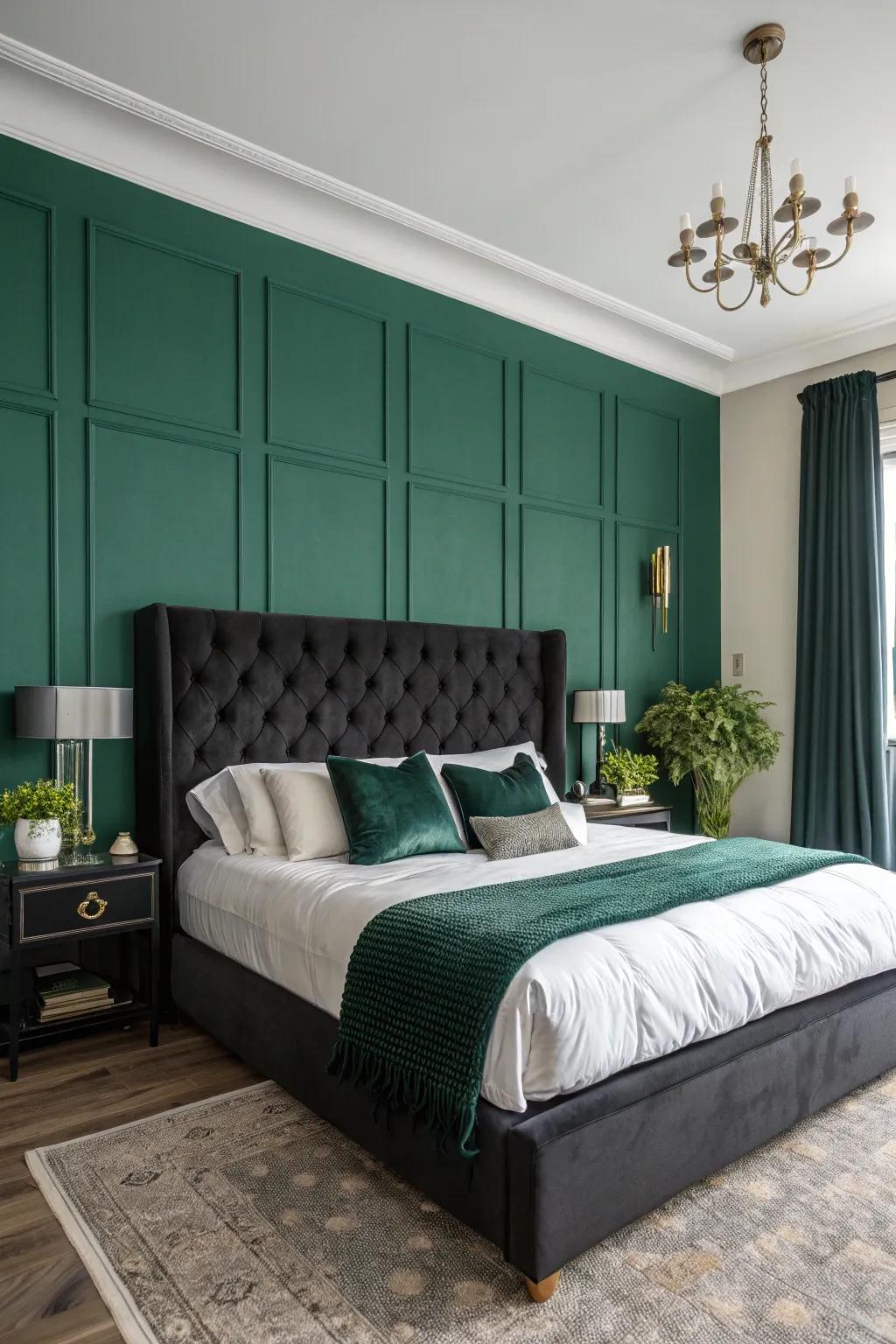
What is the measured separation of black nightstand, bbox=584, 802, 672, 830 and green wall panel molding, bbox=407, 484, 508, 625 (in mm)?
1066

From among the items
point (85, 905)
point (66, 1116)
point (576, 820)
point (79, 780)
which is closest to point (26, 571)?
→ point (79, 780)

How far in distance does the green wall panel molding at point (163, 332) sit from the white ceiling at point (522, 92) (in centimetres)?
52

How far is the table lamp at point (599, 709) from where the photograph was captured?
4621mm

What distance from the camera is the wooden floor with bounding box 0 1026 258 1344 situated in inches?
67.6

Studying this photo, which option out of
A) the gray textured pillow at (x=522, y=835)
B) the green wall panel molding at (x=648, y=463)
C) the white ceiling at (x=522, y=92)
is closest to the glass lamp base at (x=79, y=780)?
the gray textured pillow at (x=522, y=835)

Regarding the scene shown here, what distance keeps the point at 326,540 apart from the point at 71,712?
1.43m

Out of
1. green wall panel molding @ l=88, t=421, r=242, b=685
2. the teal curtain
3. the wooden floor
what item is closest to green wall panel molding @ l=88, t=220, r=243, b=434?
green wall panel molding @ l=88, t=421, r=242, b=685

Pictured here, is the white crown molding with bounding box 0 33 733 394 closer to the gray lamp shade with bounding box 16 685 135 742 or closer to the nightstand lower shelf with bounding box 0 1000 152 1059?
the gray lamp shade with bounding box 16 685 135 742

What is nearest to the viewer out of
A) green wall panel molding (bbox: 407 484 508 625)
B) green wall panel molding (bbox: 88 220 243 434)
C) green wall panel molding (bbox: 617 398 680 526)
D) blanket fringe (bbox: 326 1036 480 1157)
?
blanket fringe (bbox: 326 1036 480 1157)

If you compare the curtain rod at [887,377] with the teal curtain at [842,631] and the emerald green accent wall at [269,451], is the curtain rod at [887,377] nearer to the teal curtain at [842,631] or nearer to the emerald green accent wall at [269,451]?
the teal curtain at [842,631]

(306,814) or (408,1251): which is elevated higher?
(306,814)

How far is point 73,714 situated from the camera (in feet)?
9.43

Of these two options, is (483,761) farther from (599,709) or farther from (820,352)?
(820,352)

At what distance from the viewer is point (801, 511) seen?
5.17 metres
